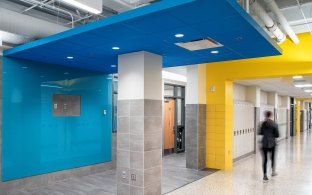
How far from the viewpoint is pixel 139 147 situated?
4.54 metres

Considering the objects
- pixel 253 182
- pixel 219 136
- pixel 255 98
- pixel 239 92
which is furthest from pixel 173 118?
pixel 253 182

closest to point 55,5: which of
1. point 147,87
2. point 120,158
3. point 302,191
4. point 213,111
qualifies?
point 147,87

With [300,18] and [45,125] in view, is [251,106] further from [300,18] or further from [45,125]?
[45,125]

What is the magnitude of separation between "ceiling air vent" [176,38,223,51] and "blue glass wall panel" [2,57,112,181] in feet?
11.2

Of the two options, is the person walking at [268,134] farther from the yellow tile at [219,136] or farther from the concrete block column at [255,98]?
the concrete block column at [255,98]

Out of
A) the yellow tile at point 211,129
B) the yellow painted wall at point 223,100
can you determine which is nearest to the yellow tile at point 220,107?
the yellow painted wall at point 223,100

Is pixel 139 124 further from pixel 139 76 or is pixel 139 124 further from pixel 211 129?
pixel 211 129

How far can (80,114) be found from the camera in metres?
6.70

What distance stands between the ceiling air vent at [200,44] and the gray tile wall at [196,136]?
3.37 m

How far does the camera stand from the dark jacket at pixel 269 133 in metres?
6.41

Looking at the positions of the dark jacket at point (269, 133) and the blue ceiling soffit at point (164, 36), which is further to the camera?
the dark jacket at point (269, 133)

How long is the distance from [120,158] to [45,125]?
223 centimetres

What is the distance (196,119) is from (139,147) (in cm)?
326

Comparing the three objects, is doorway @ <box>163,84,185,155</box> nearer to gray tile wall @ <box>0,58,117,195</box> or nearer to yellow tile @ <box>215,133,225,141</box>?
yellow tile @ <box>215,133,225,141</box>
